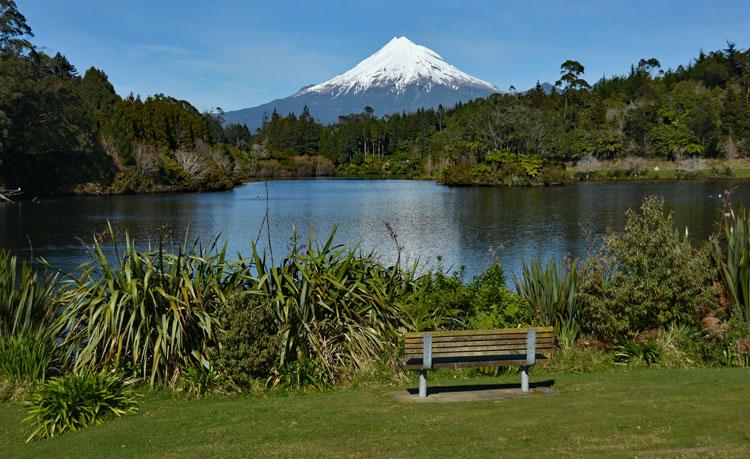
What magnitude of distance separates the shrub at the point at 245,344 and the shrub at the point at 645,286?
4662 mm

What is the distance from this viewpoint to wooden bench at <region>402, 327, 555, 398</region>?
7031mm

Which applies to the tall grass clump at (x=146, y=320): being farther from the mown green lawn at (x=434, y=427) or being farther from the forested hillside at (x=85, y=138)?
the forested hillside at (x=85, y=138)

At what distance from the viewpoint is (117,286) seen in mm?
9023

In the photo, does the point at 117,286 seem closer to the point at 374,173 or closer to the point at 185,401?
the point at 185,401

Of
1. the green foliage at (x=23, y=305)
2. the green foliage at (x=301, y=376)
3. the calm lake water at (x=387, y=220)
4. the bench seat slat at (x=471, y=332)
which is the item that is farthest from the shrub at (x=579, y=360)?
the calm lake water at (x=387, y=220)

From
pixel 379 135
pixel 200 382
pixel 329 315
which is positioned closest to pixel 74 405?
pixel 200 382

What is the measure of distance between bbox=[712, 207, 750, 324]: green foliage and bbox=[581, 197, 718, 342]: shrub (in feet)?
0.93

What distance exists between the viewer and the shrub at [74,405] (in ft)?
21.9

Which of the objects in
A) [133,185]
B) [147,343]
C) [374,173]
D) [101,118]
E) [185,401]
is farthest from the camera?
[374,173]

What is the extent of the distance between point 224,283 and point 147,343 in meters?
1.48

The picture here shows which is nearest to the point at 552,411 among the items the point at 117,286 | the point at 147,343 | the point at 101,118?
the point at 147,343

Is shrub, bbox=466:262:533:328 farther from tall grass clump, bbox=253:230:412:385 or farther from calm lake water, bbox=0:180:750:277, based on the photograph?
calm lake water, bbox=0:180:750:277

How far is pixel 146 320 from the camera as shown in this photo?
8.49m

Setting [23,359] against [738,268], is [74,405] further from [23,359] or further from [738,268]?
[738,268]
